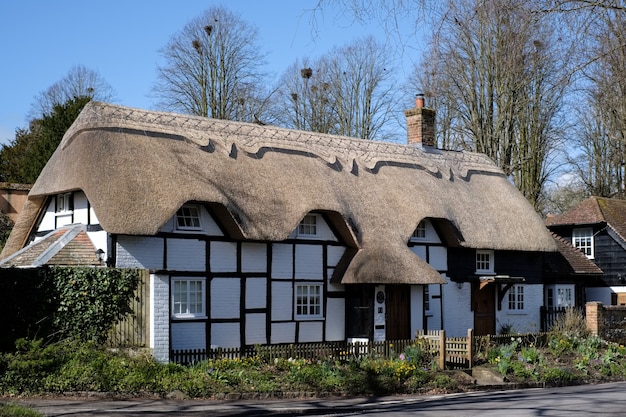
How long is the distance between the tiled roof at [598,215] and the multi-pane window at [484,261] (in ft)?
30.1

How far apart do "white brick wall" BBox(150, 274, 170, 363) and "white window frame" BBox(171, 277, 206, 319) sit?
148 centimetres

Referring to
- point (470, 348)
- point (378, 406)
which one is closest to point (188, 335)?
point (378, 406)

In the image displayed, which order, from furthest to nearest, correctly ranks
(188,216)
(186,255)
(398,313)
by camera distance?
(398,313) → (188,216) → (186,255)

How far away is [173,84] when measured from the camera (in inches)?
1679

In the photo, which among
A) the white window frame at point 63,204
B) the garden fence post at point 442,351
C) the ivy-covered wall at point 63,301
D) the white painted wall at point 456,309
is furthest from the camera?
the white painted wall at point 456,309

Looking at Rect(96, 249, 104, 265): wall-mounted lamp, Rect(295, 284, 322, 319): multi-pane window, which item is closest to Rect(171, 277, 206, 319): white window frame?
Rect(96, 249, 104, 265): wall-mounted lamp

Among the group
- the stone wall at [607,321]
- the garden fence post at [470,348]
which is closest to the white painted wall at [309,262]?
the garden fence post at [470,348]

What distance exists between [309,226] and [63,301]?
26.6 feet

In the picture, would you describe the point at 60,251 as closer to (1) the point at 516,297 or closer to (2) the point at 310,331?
(2) the point at 310,331

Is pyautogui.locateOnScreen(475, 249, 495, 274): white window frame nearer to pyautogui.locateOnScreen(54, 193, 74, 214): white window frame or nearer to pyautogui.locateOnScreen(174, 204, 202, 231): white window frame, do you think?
pyautogui.locateOnScreen(174, 204, 202, 231): white window frame

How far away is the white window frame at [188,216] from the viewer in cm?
2247

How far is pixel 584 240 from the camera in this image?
3800 centimetres

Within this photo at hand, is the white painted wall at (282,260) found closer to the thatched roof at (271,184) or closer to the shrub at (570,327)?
the thatched roof at (271,184)

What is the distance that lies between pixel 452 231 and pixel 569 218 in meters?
12.3
